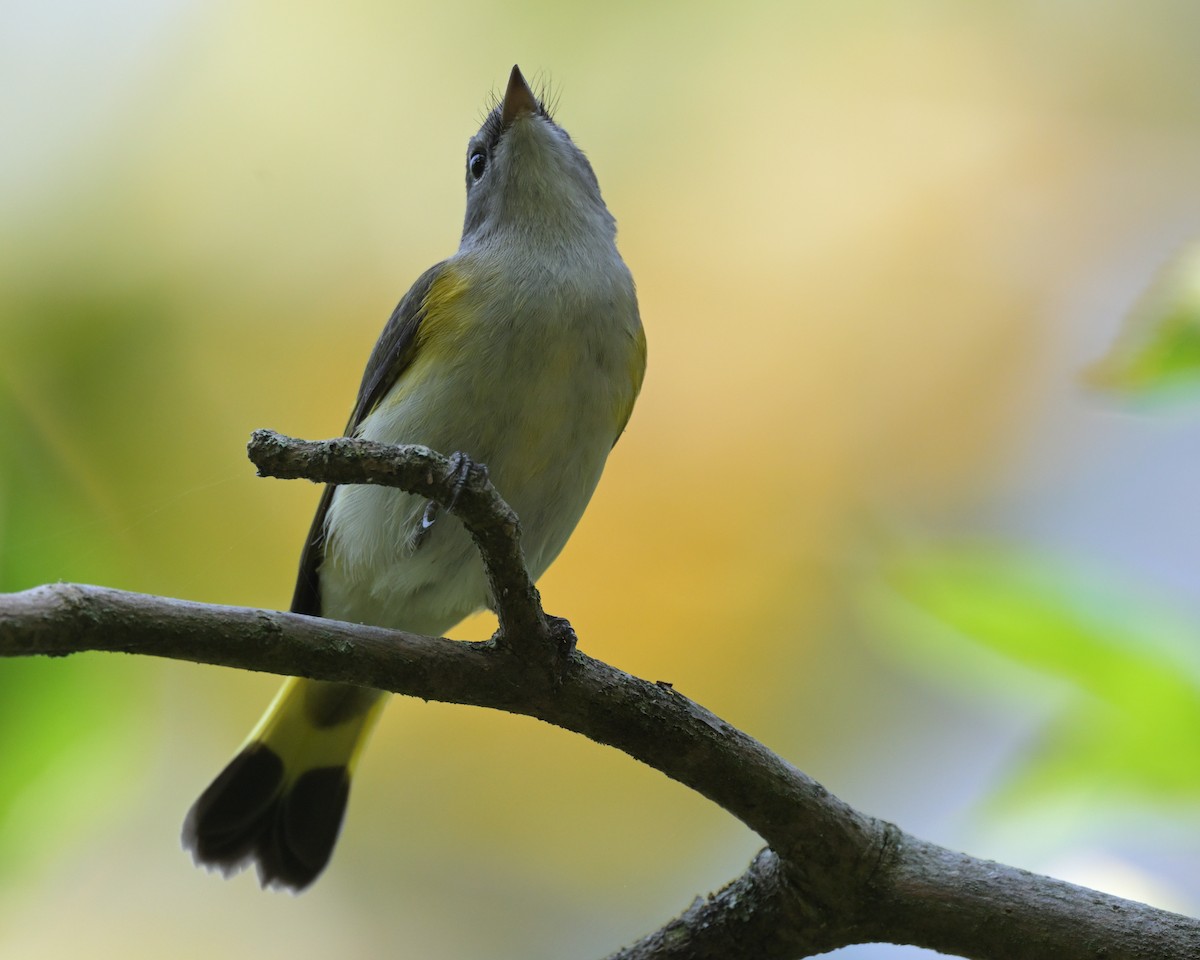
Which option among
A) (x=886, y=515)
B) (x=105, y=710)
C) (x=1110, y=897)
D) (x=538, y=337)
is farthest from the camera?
(x=886, y=515)

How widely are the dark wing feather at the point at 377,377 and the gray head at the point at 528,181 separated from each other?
210 mm

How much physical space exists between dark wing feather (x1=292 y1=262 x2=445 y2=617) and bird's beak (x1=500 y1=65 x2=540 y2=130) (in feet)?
1.44

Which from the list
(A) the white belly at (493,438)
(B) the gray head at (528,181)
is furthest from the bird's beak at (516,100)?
(A) the white belly at (493,438)

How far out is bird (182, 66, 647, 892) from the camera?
1.83 metres

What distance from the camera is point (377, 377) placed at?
207 centimetres

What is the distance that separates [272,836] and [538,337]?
1.15m

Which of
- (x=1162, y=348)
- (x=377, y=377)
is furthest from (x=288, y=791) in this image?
(x=1162, y=348)

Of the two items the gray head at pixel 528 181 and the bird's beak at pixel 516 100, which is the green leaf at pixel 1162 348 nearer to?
the gray head at pixel 528 181

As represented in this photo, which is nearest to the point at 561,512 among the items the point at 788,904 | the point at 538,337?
the point at 538,337

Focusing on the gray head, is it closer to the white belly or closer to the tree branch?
the white belly

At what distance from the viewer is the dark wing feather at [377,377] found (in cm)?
202

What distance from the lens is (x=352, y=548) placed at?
6.48 ft

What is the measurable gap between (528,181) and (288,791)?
1.31m

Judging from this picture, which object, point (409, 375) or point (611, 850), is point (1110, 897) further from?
point (611, 850)
